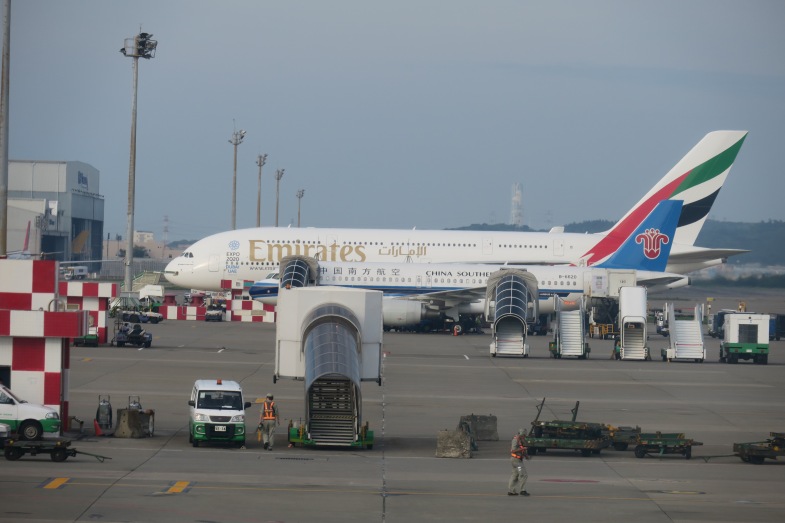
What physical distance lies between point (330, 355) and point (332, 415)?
6.59 ft

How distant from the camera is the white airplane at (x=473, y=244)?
8475cm

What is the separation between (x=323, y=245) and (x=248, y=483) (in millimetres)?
60560

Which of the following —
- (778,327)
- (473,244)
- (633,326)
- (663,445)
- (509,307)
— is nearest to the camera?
(663,445)

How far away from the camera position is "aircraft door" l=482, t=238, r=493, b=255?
291 ft

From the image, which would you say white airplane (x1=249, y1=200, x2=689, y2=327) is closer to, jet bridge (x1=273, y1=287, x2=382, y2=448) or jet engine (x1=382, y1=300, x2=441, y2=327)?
jet engine (x1=382, y1=300, x2=441, y2=327)

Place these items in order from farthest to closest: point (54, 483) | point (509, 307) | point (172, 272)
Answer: point (172, 272), point (509, 307), point (54, 483)

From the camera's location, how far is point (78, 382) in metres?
43.4

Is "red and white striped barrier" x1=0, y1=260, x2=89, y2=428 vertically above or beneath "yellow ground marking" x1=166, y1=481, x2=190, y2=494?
above

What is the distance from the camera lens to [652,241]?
267ft

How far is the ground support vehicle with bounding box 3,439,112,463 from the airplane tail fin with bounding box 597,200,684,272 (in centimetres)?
5967

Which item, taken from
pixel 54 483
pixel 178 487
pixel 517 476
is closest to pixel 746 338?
pixel 517 476

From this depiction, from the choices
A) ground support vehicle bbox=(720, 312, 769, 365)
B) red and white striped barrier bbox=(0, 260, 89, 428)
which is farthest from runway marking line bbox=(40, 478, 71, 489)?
ground support vehicle bbox=(720, 312, 769, 365)

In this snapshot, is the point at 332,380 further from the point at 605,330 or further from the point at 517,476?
the point at 605,330

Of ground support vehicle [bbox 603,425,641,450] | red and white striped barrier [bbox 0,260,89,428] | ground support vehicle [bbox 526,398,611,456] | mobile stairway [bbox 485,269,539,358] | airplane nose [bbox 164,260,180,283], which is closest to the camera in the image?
red and white striped barrier [bbox 0,260,89,428]
